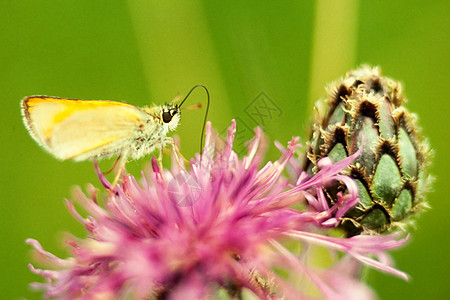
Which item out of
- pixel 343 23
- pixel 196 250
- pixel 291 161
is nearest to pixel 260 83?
pixel 291 161

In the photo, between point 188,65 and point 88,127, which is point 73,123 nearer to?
point 88,127

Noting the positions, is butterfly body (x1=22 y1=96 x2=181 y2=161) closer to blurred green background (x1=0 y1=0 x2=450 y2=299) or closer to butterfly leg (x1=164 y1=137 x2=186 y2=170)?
butterfly leg (x1=164 y1=137 x2=186 y2=170)

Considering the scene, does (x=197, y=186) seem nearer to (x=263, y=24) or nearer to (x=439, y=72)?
(x=263, y=24)

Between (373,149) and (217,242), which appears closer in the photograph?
(217,242)

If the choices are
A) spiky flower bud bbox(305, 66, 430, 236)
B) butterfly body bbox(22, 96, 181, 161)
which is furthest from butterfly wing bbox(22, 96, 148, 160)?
spiky flower bud bbox(305, 66, 430, 236)

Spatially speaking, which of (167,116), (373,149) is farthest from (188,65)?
(373,149)

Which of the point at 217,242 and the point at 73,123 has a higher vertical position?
the point at 73,123

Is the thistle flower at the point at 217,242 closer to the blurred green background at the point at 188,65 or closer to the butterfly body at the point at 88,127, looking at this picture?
the butterfly body at the point at 88,127
